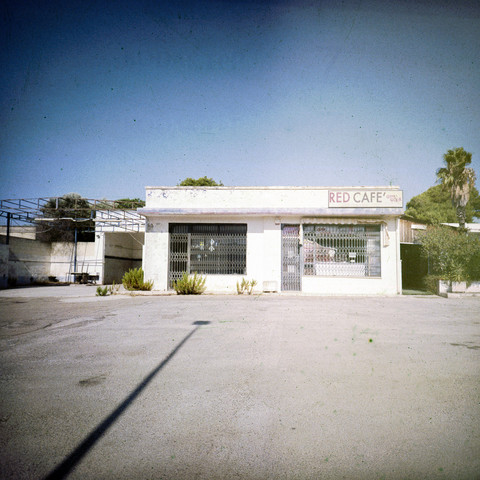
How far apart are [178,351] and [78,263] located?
19.9 meters

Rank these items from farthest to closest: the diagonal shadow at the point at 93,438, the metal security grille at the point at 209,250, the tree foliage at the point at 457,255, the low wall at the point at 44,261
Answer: the low wall at the point at 44,261 → the metal security grille at the point at 209,250 → the tree foliage at the point at 457,255 → the diagonal shadow at the point at 93,438

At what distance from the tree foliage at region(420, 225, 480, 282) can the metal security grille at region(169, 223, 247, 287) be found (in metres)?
8.66

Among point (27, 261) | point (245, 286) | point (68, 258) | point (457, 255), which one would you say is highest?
point (457, 255)

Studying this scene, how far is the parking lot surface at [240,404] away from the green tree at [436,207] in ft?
109

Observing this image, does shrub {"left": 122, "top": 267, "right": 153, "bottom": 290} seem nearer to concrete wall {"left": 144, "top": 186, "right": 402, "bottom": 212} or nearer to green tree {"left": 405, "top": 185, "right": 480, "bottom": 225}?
concrete wall {"left": 144, "top": 186, "right": 402, "bottom": 212}

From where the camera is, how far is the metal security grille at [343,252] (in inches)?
547

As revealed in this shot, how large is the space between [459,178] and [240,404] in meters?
22.9

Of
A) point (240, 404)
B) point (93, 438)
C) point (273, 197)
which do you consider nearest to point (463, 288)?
point (273, 197)

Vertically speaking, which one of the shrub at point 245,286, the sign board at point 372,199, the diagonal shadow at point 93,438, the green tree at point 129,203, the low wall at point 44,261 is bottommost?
the diagonal shadow at point 93,438

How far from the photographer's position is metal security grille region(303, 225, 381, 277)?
45.6ft

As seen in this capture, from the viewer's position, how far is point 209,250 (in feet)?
47.6

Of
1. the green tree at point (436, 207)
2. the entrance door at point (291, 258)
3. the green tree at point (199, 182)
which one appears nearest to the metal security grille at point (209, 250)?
the entrance door at point (291, 258)

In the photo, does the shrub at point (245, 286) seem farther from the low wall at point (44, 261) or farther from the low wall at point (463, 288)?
the low wall at point (44, 261)

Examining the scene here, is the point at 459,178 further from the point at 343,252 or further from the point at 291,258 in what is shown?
the point at 291,258
